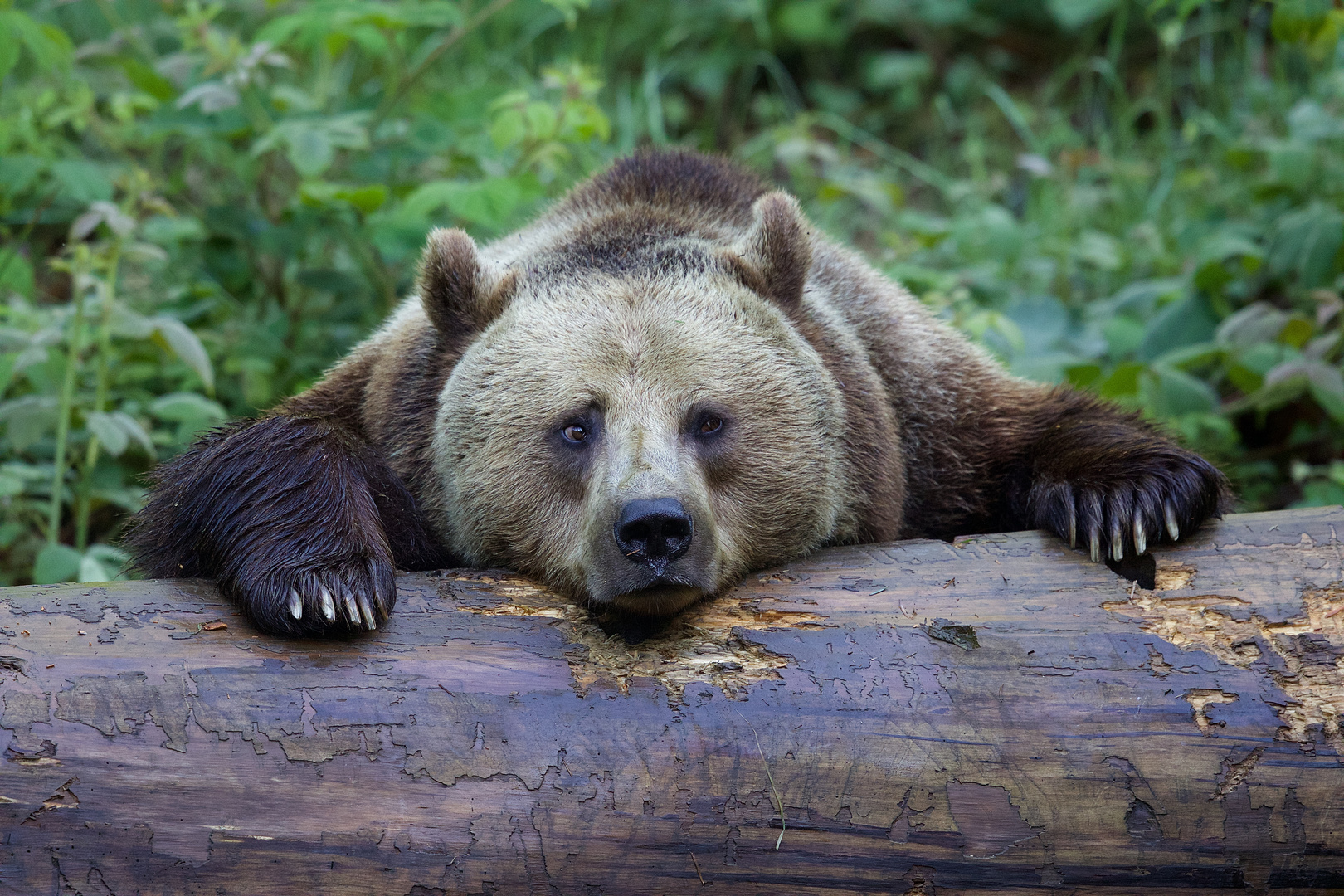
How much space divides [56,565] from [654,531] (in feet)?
8.39

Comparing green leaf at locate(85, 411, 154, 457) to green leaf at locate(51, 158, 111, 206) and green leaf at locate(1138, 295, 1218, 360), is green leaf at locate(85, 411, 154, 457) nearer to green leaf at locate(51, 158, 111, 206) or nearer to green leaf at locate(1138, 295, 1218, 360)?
green leaf at locate(51, 158, 111, 206)

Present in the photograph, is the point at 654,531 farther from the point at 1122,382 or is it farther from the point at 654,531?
the point at 1122,382

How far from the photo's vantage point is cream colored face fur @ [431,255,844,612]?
3.81 meters

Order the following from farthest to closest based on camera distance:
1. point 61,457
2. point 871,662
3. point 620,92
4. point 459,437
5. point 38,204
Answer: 1. point 620,92
2. point 38,204
3. point 61,457
4. point 459,437
5. point 871,662

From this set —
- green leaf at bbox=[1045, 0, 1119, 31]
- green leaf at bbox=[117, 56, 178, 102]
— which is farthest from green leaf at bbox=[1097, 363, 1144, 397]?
green leaf at bbox=[1045, 0, 1119, 31]

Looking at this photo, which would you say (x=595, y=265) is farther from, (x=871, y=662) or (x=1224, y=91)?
(x=1224, y=91)

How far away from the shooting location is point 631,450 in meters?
3.65

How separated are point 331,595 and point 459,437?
3.05ft

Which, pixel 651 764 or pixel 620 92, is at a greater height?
pixel 620 92

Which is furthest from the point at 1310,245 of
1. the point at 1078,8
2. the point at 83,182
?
the point at 83,182

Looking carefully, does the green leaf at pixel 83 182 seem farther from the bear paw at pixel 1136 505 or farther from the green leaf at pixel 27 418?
the bear paw at pixel 1136 505

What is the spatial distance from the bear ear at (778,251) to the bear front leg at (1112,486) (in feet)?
3.54

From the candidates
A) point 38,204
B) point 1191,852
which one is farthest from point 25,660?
point 38,204

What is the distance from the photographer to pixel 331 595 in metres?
3.28
